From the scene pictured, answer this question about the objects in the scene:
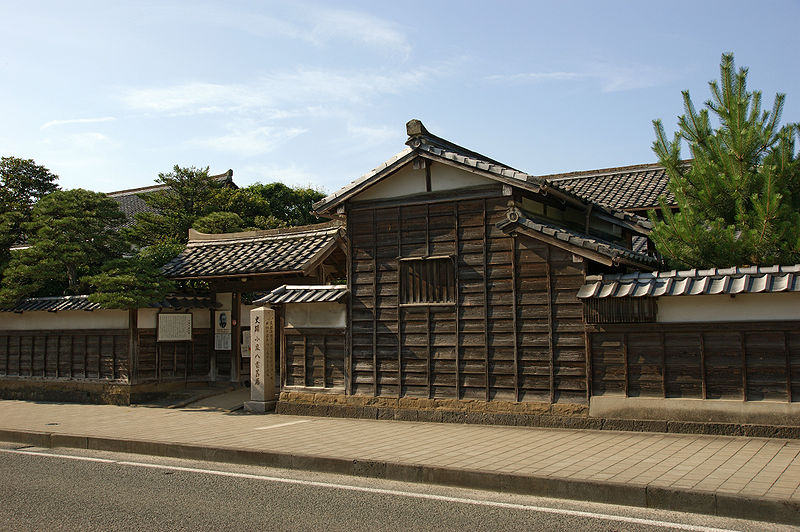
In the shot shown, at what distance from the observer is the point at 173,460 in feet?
35.2

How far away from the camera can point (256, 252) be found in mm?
18859

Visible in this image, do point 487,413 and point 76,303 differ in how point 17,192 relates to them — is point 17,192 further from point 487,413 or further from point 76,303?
point 487,413

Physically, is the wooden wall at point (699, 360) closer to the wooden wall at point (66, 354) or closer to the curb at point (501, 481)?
the curb at point (501, 481)

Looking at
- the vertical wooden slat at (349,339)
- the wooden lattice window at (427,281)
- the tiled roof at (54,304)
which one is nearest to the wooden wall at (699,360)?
the wooden lattice window at (427,281)

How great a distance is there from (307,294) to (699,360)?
8078mm

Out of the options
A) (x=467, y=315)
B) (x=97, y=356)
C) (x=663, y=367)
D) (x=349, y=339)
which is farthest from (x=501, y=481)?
(x=97, y=356)

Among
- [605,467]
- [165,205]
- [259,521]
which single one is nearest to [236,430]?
[259,521]

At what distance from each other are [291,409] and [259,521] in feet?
27.9

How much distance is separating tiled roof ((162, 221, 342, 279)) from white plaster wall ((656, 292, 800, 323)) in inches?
323

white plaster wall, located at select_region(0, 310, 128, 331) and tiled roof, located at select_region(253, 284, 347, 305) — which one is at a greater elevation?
Answer: tiled roof, located at select_region(253, 284, 347, 305)

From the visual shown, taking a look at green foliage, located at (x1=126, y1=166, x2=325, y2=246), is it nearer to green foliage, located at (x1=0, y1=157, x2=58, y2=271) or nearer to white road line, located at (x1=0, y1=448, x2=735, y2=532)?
green foliage, located at (x1=0, y1=157, x2=58, y2=271)

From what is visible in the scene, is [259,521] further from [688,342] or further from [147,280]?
[147,280]

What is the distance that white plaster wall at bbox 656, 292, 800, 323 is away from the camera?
406 inches

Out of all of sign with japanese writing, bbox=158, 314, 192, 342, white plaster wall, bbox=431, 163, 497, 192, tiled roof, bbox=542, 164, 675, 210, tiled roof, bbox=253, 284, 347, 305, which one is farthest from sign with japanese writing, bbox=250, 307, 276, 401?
tiled roof, bbox=542, 164, 675, 210
